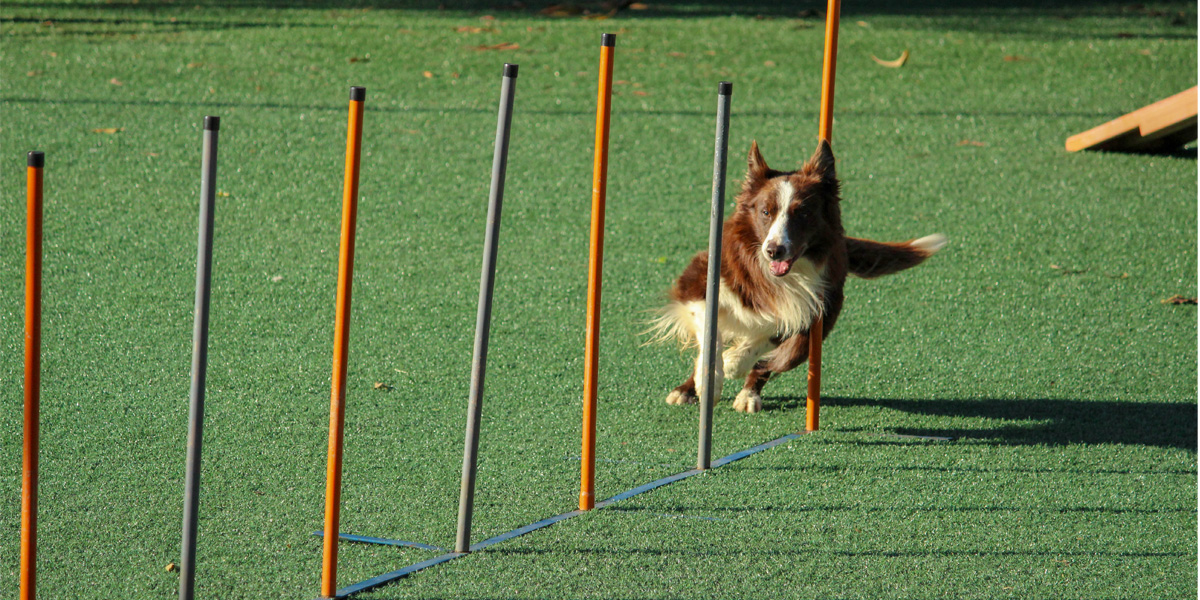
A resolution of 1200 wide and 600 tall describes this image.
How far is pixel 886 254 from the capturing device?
188 inches

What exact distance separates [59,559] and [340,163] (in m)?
Answer: 4.67

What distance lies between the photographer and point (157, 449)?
3846 mm

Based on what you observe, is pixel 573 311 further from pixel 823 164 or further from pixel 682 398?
pixel 823 164

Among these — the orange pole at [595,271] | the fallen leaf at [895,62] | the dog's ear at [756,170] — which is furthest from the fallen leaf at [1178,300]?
the fallen leaf at [895,62]

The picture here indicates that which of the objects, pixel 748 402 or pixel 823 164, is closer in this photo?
pixel 823 164

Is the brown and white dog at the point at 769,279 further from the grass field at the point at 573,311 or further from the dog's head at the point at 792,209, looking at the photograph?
the grass field at the point at 573,311

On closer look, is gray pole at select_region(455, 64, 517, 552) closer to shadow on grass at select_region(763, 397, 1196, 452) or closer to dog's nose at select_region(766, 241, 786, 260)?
dog's nose at select_region(766, 241, 786, 260)

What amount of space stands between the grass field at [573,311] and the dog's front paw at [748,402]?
9 centimetres

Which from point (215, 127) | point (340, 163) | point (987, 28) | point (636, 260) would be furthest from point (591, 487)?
point (987, 28)

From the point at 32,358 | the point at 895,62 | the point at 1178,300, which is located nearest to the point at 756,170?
the point at 32,358

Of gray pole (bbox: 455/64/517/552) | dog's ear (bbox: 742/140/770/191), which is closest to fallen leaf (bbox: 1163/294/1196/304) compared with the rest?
dog's ear (bbox: 742/140/770/191)

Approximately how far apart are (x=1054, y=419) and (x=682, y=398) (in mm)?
1439

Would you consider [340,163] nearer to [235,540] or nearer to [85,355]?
[85,355]

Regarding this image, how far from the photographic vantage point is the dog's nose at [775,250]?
4.10 m
